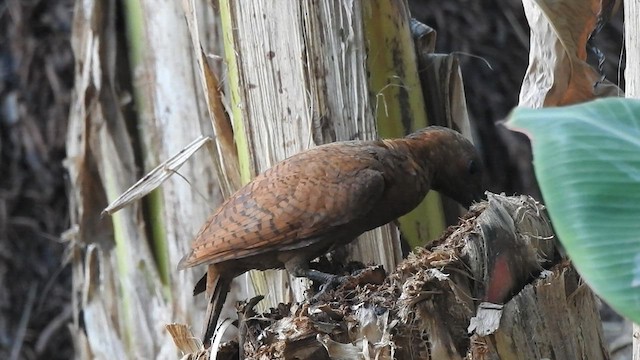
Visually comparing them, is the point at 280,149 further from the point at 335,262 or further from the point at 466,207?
the point at 466,207

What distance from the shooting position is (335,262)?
246 cm

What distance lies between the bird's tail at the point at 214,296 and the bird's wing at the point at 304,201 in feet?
0.54

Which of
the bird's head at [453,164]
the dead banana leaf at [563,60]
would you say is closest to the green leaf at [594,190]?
the dead banana leaf at [563,60]

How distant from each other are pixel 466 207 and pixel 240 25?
0.79m

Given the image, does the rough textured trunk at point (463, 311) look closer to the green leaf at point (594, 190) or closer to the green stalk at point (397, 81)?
the green leaf at point (594, 190)

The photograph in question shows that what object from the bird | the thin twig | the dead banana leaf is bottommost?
the thin twig

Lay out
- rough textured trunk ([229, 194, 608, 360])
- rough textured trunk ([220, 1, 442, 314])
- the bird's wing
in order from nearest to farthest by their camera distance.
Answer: rough textured trunk ([229, 194, 608, 360]), the bird's wing, rough textured trunk ([220, 1, 442, 314])

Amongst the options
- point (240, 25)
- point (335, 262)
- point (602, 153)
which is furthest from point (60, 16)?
point (602, 153)

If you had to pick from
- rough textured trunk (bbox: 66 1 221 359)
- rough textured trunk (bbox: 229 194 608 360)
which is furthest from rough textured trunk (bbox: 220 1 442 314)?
rough textured trunk (bbox: 66 1 221 359)

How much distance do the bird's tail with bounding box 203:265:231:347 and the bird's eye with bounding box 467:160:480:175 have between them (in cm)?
71

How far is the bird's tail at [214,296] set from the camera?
2318mm

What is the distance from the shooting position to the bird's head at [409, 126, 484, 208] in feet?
7.62

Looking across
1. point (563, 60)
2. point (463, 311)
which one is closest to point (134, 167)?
point (563, 60)

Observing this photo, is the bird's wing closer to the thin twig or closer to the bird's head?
the bird's head
